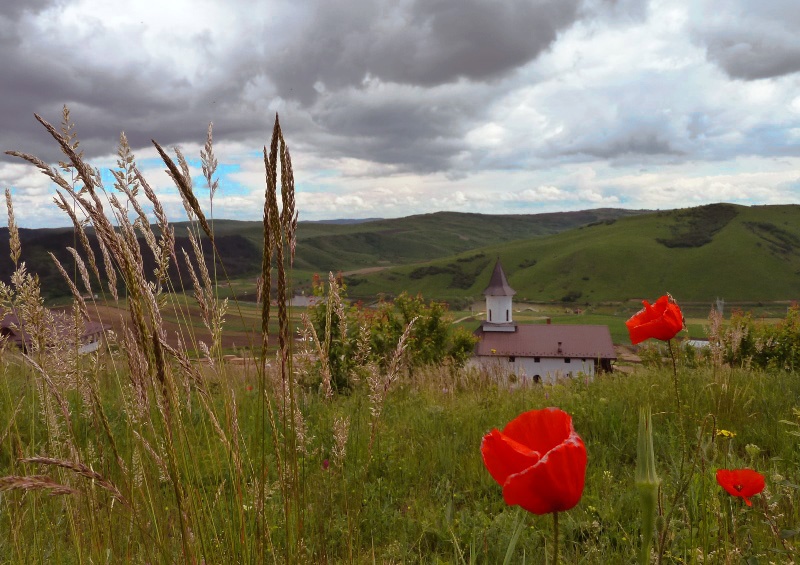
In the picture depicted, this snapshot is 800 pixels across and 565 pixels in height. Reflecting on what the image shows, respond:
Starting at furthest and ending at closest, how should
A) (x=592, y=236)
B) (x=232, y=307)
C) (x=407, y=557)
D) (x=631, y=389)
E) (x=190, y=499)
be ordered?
(x=592, y=236) → (x=631, y=389) → (x=407, y=557) → (x=232, y=307) → (x=190, y=499)

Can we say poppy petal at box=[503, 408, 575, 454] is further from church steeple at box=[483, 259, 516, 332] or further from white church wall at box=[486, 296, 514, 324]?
white church wall at box=[486, 296, 514, 324]

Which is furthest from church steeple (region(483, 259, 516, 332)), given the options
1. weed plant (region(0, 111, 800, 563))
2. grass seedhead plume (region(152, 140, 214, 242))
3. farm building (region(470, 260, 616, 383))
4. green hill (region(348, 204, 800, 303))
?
green hill (region(348, 204, 800, 303))

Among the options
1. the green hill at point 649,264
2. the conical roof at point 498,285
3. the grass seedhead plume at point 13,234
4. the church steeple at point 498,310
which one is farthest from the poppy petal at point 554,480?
the green hill at point 649,264

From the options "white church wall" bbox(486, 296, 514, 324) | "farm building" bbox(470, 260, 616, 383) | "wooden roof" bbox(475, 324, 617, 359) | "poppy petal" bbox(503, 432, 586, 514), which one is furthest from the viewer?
"white church wall" bbox(486, 296, 514, 324)

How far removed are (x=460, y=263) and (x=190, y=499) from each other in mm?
162409

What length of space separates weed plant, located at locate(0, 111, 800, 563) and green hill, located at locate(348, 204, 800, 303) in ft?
414

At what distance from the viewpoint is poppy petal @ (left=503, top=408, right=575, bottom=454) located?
114cm

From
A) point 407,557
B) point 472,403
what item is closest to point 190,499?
point 407,557

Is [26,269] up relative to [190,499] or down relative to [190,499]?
up

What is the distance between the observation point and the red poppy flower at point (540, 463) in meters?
1.03

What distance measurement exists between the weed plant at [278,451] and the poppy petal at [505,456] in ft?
1.42

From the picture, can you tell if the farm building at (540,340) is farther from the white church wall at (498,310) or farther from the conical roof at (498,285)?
the conical roof at (498,285)

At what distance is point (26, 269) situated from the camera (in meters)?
2.15

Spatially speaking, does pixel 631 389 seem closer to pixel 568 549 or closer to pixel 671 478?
pixel 671 478
